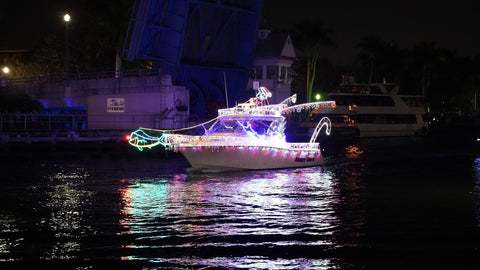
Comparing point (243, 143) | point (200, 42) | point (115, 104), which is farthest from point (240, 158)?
point (115, 104)

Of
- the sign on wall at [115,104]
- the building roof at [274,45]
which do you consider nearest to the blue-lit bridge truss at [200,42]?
the sign on wall at [115,104]

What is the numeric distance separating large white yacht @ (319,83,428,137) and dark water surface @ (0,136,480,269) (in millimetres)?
34415

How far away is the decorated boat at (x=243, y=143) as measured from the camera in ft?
88.2

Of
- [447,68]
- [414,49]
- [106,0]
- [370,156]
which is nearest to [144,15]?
[370,156]

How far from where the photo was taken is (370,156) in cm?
4022

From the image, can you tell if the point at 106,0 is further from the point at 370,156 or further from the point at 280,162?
the point at 280,162

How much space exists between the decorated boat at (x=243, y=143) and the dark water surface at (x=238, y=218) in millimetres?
603

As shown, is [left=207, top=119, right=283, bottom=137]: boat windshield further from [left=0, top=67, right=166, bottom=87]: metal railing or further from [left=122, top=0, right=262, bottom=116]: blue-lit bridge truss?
[left=0, top=67, right=166, bottom=87]: metal railing

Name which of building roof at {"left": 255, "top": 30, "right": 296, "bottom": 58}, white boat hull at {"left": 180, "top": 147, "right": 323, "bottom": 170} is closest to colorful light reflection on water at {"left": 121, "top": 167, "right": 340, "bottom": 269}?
white boat hull at {"left": 180, "top": 147, "right": 323, "bottom": 170}

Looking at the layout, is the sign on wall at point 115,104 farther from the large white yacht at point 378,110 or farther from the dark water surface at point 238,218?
the large white yacht at point 378,110

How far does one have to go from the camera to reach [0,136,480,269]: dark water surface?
1241 cm

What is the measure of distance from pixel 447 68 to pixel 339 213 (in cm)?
12513

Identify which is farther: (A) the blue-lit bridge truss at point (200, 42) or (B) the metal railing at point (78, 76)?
(B) the metal railing at point (78, 76)

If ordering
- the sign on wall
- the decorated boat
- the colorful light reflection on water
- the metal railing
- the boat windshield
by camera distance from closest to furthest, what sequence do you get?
the colorful light reflection on water
the decorated boat
the boat windshield
the sign on wall
the metal railing
